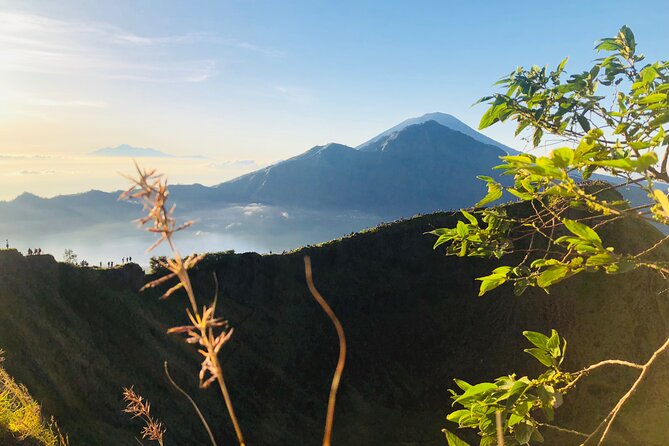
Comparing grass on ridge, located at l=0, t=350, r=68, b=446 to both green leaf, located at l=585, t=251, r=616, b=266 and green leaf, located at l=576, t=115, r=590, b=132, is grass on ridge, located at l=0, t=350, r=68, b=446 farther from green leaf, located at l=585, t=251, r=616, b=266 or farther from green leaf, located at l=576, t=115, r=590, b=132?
green leaf, located at l=576, t=115, r=590, b=132

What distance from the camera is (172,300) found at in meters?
35.3

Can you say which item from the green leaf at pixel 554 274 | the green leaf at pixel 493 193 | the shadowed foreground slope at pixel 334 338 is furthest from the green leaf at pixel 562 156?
the shadowed foreground slope at pixel 334 338

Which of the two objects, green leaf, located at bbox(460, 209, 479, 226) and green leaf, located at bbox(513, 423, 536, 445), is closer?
green leaf, located at bbox(513, 423, 536, 445)

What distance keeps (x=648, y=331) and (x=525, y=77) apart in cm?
4936

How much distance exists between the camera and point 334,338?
4072 centimetres

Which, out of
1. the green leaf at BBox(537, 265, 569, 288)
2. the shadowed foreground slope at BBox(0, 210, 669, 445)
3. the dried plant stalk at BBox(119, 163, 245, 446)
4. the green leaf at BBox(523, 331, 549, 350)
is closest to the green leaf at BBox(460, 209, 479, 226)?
the green leaf at BBox(537, 265, 569, 288)

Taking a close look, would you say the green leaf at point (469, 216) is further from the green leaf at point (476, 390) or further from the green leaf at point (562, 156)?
Result: the green leaf at point (476, 390)

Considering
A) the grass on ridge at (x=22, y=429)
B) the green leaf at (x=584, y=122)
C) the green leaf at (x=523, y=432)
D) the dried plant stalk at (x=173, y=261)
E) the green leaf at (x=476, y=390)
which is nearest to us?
the dried plant stalk at (x=173, y=261)

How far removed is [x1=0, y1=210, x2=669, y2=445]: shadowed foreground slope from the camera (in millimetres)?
26172

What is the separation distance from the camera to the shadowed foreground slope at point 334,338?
26.2 meters

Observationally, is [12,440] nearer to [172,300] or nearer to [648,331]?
[172,300]

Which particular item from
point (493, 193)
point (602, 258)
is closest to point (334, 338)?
point (493, 193)

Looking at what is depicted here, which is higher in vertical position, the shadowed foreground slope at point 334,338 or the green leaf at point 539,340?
the green leaf at point 539,340

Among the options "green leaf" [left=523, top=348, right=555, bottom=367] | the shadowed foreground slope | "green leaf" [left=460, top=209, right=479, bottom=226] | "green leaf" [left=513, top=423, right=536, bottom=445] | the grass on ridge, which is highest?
"green leaf" [left=460, top=209, right=479, bottom=226]
